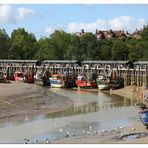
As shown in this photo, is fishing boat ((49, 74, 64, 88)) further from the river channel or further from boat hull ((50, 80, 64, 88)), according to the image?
the river channel

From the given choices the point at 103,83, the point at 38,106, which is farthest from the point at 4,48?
the point at 38,106

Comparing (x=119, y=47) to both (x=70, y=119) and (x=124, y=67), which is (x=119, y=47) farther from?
(x=70, y=119)

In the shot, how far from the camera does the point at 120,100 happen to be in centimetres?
5956

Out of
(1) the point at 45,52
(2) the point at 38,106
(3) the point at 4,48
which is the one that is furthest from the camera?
(3) the point at 4,48

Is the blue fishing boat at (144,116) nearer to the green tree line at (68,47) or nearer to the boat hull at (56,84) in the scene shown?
the boat hull at (56,84)

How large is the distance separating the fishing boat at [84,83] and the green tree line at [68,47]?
967 inches

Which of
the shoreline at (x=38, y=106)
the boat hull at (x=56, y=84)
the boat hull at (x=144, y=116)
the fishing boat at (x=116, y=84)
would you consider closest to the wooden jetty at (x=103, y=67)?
the fishing boat at (x=116, y=84)

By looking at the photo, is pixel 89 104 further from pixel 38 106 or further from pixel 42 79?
pixel 42 79

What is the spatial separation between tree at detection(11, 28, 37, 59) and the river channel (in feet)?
284

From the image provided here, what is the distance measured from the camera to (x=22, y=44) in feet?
481

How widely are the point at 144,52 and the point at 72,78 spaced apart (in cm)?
2210

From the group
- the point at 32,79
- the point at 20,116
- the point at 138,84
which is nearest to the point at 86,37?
the point at 32,79

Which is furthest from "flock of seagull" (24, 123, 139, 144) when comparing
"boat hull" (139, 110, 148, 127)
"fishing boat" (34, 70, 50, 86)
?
"fishing boat" (34, 70, 50, 86)

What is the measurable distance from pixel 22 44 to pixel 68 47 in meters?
21.9
